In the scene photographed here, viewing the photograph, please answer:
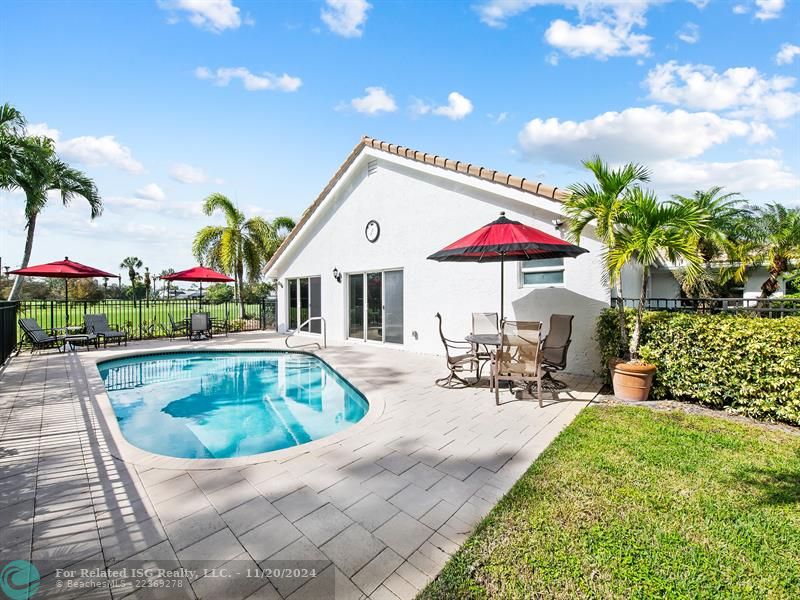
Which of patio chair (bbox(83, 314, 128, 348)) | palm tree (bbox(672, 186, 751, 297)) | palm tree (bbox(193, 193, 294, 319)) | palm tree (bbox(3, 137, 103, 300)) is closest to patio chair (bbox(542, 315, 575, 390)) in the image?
palm tree (bbox(672, 186, 751, 297))

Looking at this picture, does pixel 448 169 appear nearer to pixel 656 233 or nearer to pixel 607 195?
pixel 607 195

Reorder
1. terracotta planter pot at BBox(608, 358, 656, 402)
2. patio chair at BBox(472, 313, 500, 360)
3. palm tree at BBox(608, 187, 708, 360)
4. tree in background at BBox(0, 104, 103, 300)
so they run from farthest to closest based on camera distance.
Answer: tree in background at BBox(0, 104, 103, 300)
patio chair at BBox(472, 313, 500, 360)
terracotta planter pot at BBox(608, 358, 656, 402)
palm tree at BBox(608, 187, 708, 360)

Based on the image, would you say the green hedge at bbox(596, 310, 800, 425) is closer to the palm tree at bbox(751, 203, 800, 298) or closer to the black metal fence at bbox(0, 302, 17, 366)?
the palm tree at bbox(751, 203, 800, 298)

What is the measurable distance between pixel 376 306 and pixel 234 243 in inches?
466

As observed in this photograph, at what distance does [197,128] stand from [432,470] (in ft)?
40.7

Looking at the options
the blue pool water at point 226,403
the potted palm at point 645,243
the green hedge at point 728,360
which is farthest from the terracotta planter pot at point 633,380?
the blue pool water at point 226,403

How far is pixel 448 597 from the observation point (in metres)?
2.19

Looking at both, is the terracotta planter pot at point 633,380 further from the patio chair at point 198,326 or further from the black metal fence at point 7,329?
the patio chair at point 198,326

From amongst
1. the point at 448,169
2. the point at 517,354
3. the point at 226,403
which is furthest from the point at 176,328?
the point at 517,354

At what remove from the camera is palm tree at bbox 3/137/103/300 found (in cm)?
992

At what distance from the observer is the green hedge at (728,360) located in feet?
17.4

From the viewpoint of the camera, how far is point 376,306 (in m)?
12.8

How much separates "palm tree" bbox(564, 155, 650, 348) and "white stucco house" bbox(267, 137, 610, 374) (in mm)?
1202

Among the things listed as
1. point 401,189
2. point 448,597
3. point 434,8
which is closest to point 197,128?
point 401,189
